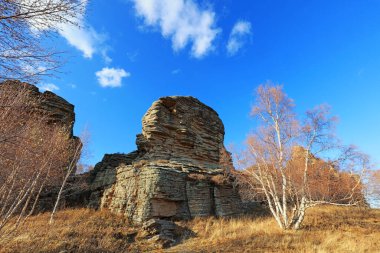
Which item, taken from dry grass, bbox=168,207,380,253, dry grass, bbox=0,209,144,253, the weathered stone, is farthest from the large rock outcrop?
dry grass, bbox=168,207,380,253

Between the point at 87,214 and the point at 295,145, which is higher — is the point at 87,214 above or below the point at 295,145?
below

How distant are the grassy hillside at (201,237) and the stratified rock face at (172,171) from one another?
4.60ft

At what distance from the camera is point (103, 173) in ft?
68.2

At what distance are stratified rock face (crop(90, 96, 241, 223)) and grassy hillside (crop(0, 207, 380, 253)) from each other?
1.40 meters

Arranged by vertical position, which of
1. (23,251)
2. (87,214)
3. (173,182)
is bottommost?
(23,251)

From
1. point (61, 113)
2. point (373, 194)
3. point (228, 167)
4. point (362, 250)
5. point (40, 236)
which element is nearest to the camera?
point (362, 250)

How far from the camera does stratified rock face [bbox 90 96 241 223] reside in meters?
15.8

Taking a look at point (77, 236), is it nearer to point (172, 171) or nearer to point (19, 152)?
point (19, 152)

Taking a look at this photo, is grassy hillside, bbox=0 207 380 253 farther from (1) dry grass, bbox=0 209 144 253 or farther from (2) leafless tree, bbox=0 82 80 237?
(2) leafless tree, bbox=0 82 80 237

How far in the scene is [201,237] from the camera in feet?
42.5

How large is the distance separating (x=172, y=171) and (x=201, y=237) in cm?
547

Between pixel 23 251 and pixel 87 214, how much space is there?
24.4 feet

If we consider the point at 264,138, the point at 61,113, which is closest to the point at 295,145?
the point at 264,138

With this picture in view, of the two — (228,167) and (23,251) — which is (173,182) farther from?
(23,251)
